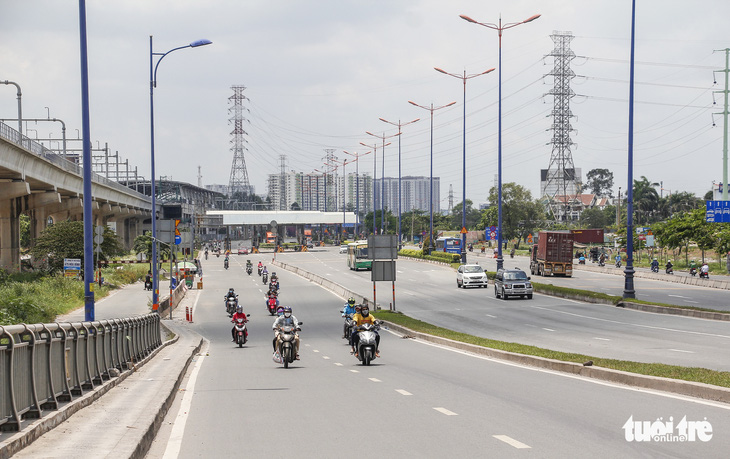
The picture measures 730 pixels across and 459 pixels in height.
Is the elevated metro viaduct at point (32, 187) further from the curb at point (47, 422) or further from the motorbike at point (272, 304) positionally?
the curb at point (47, 422)

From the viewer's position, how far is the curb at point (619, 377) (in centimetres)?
1202

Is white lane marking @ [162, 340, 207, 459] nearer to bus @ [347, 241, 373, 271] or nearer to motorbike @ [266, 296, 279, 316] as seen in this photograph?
motorbike @ [266, 296, 279, 316]

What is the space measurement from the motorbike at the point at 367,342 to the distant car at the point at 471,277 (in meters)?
37.8

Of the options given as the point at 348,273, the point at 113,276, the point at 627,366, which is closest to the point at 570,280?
the point at 348,273

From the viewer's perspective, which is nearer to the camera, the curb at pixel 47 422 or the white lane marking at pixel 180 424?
the curb at pixel 47 422

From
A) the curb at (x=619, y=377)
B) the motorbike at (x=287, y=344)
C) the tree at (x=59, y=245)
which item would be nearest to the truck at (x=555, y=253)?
the tree at (x=59, y=245)

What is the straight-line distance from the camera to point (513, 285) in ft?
154

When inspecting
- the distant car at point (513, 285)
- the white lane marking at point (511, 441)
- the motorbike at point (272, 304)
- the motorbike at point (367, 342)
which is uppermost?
the white lane marking at point (511, 441)

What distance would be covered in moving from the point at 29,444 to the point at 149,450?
132cm

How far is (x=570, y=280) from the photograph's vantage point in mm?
63406

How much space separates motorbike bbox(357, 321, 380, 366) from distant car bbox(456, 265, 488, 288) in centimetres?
3784

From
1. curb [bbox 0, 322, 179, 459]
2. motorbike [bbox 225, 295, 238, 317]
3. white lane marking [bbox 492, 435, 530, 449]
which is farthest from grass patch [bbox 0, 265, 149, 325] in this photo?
white lane marking [bbox 492, 435, 530, 449]

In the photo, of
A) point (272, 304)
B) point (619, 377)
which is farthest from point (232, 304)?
point (619, 377)

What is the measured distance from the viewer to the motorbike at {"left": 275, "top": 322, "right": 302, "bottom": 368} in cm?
1943
